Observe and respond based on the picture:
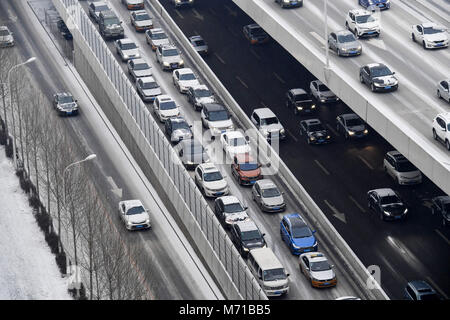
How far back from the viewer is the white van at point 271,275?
220ft

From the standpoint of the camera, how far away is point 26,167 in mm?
90688

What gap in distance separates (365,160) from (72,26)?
36.2 metres

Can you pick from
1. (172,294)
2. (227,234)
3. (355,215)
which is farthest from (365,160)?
(172,294)

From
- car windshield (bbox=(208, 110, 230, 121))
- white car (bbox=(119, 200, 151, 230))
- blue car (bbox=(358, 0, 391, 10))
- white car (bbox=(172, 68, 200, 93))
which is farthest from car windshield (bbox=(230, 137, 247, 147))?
blue car (bbox=(358, 0, 391, 10))

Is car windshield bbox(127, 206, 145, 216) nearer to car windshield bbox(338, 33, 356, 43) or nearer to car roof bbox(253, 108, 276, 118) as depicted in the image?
car roof bbox(253, 108, 276, 118)

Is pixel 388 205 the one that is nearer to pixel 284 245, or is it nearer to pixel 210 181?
pixel 284 245

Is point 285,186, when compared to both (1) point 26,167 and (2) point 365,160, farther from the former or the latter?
(1) point 26,167

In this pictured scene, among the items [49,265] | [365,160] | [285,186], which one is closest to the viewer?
[49,265]

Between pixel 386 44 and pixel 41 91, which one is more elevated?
pixel 386 44

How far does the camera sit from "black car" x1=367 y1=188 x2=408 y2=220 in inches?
3061

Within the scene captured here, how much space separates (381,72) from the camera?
263ft

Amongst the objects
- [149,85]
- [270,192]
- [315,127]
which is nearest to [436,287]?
[270,192]

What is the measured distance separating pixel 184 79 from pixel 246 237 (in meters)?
28.4

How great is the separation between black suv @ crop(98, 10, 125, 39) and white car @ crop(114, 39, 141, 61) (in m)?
3.69
